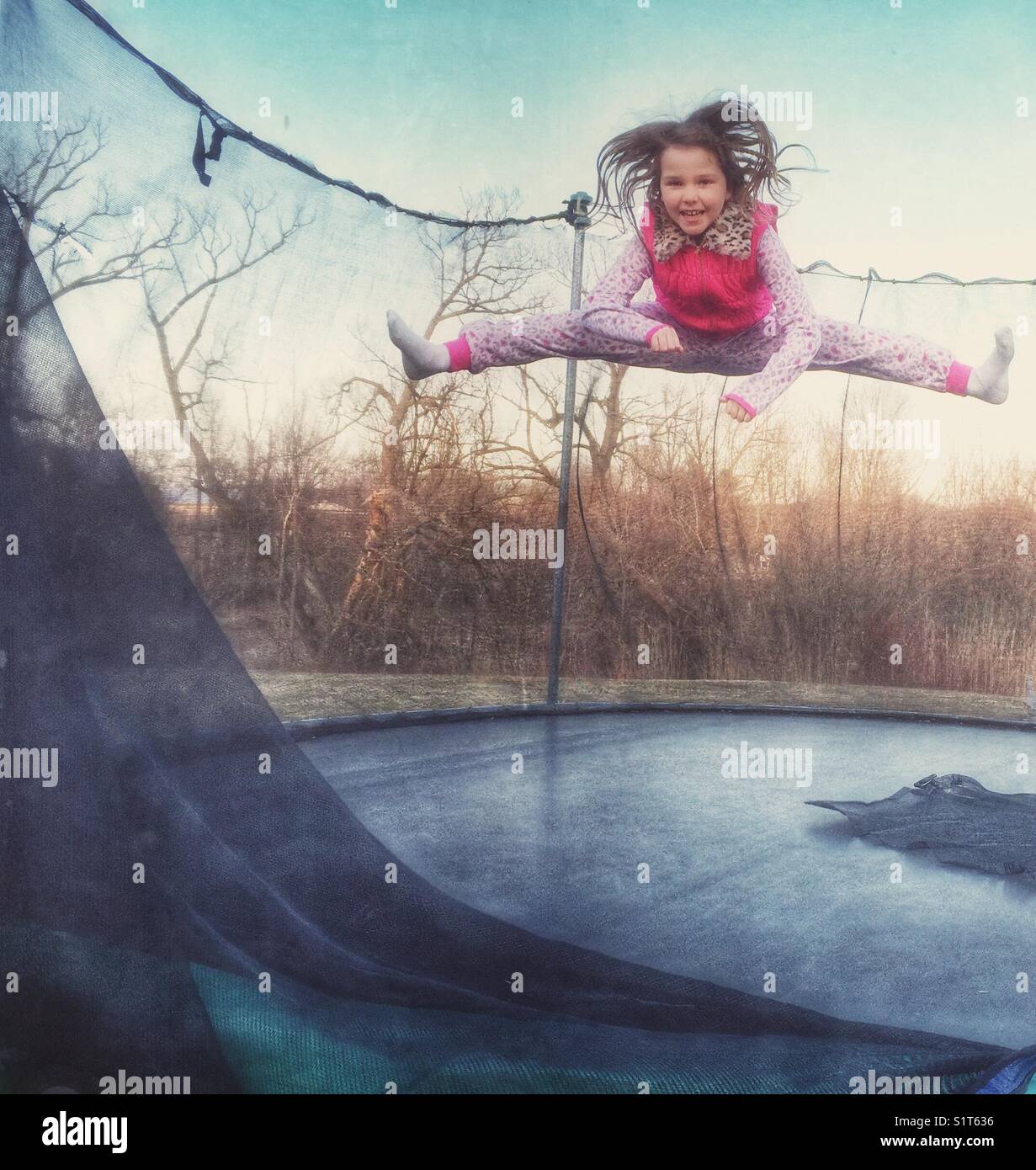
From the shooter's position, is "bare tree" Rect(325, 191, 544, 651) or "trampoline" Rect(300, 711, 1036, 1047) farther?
"bare tree" Rect(325, 191, 544, 651)

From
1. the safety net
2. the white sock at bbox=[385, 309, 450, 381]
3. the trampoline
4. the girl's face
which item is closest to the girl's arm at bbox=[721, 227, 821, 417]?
the girl's face

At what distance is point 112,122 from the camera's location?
138 cm

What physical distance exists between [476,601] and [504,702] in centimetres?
62

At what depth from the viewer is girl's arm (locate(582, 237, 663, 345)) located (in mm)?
1690

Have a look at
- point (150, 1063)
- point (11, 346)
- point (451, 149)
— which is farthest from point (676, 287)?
point (150, 1063)

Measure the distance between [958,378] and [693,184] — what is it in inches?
23.0

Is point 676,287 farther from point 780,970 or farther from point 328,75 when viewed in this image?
point 780,970

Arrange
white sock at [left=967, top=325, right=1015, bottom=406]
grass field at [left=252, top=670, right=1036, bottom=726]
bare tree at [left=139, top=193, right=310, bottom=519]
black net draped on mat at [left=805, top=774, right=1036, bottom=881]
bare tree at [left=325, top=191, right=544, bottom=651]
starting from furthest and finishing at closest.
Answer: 1. grass field at [left=252, top=670, right=1036, bottom=726]
2. black net draped on mat at [left=805, top=774, right=1036, bottom=881]
3. bare tree at [left=325, top=191, right=544, bottom=651]
4. white sock at [left=967, top=325, right=1015, bottom=406]
5. bare tree at [left=139, top=193, right=310, bottom=519]

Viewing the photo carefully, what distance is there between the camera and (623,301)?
68.0 inches

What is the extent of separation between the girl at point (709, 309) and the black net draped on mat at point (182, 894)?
2.08 feet

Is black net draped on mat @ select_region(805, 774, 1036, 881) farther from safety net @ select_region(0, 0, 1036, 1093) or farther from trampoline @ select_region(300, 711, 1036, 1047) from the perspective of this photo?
safety net @ select_region(0, 0, 1036, 1093)

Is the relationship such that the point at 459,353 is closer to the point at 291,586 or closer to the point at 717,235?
the point at 717,235

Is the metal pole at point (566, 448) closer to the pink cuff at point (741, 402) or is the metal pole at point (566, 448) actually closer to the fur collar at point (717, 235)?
the fur collar at point (717, 235)

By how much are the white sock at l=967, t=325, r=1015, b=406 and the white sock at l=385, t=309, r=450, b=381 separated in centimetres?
95
